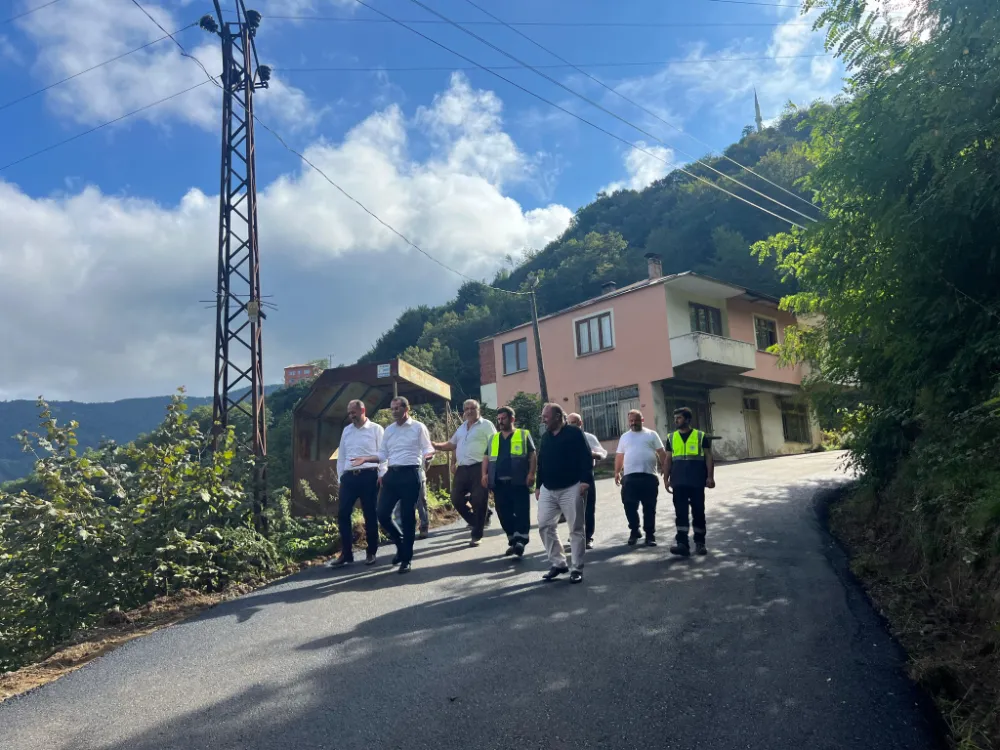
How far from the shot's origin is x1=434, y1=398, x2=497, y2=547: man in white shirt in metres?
9.61

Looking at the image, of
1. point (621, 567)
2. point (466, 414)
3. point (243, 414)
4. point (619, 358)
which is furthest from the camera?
point (619, 358)

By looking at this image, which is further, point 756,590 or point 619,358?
point 619,358

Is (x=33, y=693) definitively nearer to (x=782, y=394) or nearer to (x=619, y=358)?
(x=619, y=358)

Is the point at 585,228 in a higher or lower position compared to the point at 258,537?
higher

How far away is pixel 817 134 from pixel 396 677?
8004mm

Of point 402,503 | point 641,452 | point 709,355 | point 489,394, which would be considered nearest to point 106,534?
point 402,503

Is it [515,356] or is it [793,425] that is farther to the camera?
[793,425]

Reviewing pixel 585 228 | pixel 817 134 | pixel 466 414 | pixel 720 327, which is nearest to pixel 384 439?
pixel 466 414

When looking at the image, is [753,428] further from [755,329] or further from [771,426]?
[755,329]

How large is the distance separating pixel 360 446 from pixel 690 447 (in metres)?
3.71

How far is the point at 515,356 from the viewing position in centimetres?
3441

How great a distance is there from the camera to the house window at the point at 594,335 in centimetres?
3100

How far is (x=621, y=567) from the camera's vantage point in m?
7.57

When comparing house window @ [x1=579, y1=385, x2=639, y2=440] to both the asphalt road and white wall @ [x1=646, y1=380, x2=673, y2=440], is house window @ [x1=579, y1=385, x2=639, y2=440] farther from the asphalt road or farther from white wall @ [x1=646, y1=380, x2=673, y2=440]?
the asphalt road
